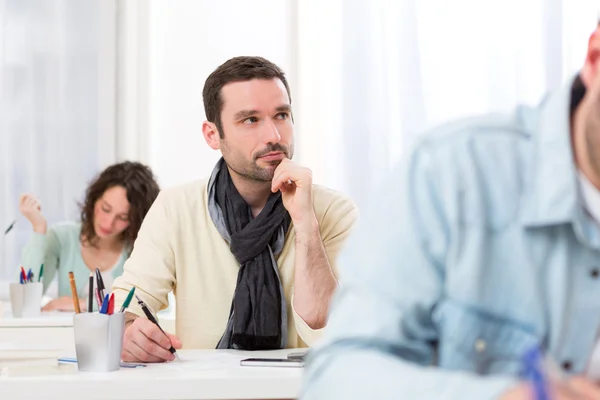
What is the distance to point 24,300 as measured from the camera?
2953 mm

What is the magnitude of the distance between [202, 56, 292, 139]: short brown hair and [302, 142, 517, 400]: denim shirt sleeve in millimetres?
1403

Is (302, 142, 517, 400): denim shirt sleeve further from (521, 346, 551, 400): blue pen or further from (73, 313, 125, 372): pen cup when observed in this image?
(73, 313, 125, 372): pen cup

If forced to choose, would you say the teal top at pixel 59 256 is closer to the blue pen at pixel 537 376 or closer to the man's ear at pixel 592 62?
the man's ear at pixel 592 62

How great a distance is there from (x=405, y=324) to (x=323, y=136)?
3.27 metres

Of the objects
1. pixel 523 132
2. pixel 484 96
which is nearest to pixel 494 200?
pixel 523 132

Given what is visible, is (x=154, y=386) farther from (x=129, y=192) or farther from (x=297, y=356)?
(x=129, y=192)

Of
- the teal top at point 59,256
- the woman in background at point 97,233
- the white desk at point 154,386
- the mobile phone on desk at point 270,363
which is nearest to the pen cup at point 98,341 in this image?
the white desk at point 154,386

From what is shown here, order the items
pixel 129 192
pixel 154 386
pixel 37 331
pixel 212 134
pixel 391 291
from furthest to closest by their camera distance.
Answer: pixel 129 192, pixel 37 331, pixel 212 134, pixel 154 386, pixel 391 291

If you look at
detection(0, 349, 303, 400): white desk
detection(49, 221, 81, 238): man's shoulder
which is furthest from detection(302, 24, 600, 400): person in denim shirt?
detection(49, 221, 81, 238): man's shoulder

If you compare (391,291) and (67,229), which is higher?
(391,291)

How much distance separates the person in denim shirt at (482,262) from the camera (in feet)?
2.62

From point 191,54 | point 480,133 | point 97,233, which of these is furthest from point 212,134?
point 191,54

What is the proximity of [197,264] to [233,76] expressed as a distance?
1.57 ft

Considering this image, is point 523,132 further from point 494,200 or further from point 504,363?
point 504,363
